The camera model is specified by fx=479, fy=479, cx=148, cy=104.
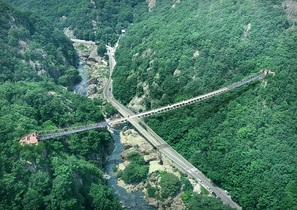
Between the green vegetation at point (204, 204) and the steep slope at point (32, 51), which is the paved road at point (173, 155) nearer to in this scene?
the green vegetation at point (204, 204)

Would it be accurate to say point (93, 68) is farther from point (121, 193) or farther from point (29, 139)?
point (29, 139)

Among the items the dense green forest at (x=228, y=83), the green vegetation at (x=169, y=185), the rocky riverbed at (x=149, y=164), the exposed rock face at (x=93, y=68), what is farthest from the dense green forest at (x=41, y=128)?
the dense green forest at (x=228, y=83)

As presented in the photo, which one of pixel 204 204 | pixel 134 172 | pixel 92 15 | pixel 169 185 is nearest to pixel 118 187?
pixel 134 172

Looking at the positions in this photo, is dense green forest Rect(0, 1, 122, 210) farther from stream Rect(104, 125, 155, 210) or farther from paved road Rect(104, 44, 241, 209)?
paved road Rect(104, 44, 241, 209)

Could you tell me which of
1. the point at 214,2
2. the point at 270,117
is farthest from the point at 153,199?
the point at 214,2

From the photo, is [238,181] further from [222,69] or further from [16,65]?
[16,65]

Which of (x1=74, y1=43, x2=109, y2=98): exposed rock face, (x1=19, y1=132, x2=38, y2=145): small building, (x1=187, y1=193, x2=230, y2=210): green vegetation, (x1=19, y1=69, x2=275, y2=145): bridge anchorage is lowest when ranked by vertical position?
(x1=74, y1=43, x2=109, y2=98): exposed rock face

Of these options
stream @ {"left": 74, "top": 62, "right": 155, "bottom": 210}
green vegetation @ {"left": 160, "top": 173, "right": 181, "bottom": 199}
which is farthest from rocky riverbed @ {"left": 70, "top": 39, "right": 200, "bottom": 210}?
green vegetation @ {"left": 160, "top": 173, "right": 181, "bottom": 199}
